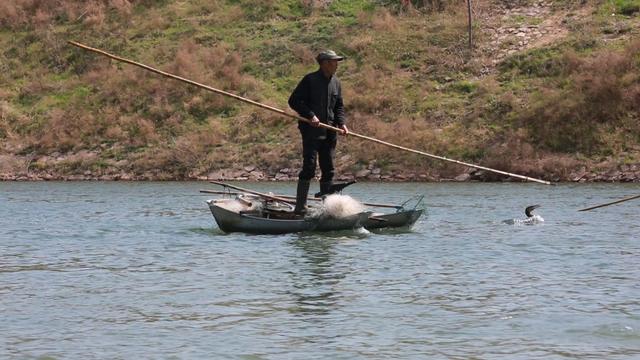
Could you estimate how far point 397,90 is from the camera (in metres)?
43.9

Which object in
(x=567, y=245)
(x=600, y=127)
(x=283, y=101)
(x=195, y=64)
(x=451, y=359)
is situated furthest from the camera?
(x=195, y=64)

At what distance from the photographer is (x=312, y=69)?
153 feet

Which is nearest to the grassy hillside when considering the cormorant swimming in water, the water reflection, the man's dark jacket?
the cormorant swimming in water

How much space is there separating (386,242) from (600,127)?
21.2 metres

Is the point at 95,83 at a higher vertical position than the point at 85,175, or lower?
higher

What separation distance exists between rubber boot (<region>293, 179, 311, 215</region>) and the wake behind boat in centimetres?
10

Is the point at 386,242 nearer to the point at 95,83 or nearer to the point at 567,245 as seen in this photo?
the point at 567,245

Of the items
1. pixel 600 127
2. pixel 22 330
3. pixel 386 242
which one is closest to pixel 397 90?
pixel 600 127

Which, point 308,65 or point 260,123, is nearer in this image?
point 260,123

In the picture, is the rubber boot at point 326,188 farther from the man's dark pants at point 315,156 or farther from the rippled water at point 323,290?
the rippled water at point 323,290

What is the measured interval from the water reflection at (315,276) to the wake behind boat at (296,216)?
31cm

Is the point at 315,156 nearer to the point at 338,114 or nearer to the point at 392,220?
the point at 338,114

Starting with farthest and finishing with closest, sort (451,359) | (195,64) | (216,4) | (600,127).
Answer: (216,4)
(195,64)
(600,127)
(451,359)

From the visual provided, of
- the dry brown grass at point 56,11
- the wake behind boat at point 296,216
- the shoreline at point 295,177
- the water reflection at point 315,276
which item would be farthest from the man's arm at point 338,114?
the dry brown grass at point 56,11
